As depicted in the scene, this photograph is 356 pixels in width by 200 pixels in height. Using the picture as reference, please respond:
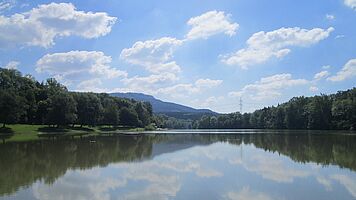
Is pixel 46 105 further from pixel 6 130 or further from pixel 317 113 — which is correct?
pixel 317 113

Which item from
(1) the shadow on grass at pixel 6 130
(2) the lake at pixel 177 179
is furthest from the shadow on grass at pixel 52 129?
(2) the lake at pixel 177 179

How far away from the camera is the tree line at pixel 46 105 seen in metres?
74.7

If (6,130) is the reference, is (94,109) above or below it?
above

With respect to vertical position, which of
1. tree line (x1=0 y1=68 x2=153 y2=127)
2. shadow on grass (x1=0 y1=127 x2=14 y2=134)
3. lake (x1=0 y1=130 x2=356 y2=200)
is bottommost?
lake (x1=0 y1=130 x2=356 y2=200)

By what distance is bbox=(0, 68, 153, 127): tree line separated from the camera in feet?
245

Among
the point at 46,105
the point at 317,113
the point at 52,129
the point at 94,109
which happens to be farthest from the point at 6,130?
the point at 317,113

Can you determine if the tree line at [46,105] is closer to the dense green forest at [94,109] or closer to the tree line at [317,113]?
the dense green forest at [94,109]

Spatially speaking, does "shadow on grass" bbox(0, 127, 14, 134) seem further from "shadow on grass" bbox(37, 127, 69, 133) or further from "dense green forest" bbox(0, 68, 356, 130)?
"shadow on grass" bbox(37, 127, 69, 133)

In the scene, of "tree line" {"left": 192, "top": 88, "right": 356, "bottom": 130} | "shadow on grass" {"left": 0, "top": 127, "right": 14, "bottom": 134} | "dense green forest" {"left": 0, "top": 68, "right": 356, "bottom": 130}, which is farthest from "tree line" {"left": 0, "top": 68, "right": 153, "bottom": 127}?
"tree line" {"left": 192, "top": 88, "right": 356, "bottom": 130}

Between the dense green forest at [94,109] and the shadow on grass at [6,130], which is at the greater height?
the dense green forest at [94,109]

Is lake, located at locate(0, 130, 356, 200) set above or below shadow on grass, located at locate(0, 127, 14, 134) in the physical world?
below

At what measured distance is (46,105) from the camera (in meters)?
97.3

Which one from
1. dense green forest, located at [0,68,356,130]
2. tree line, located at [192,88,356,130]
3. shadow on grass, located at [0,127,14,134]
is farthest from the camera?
tree line, located at [192,88,356,130]

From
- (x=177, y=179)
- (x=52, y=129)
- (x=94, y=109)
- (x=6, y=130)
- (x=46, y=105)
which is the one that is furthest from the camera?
(x=94, y=109)
